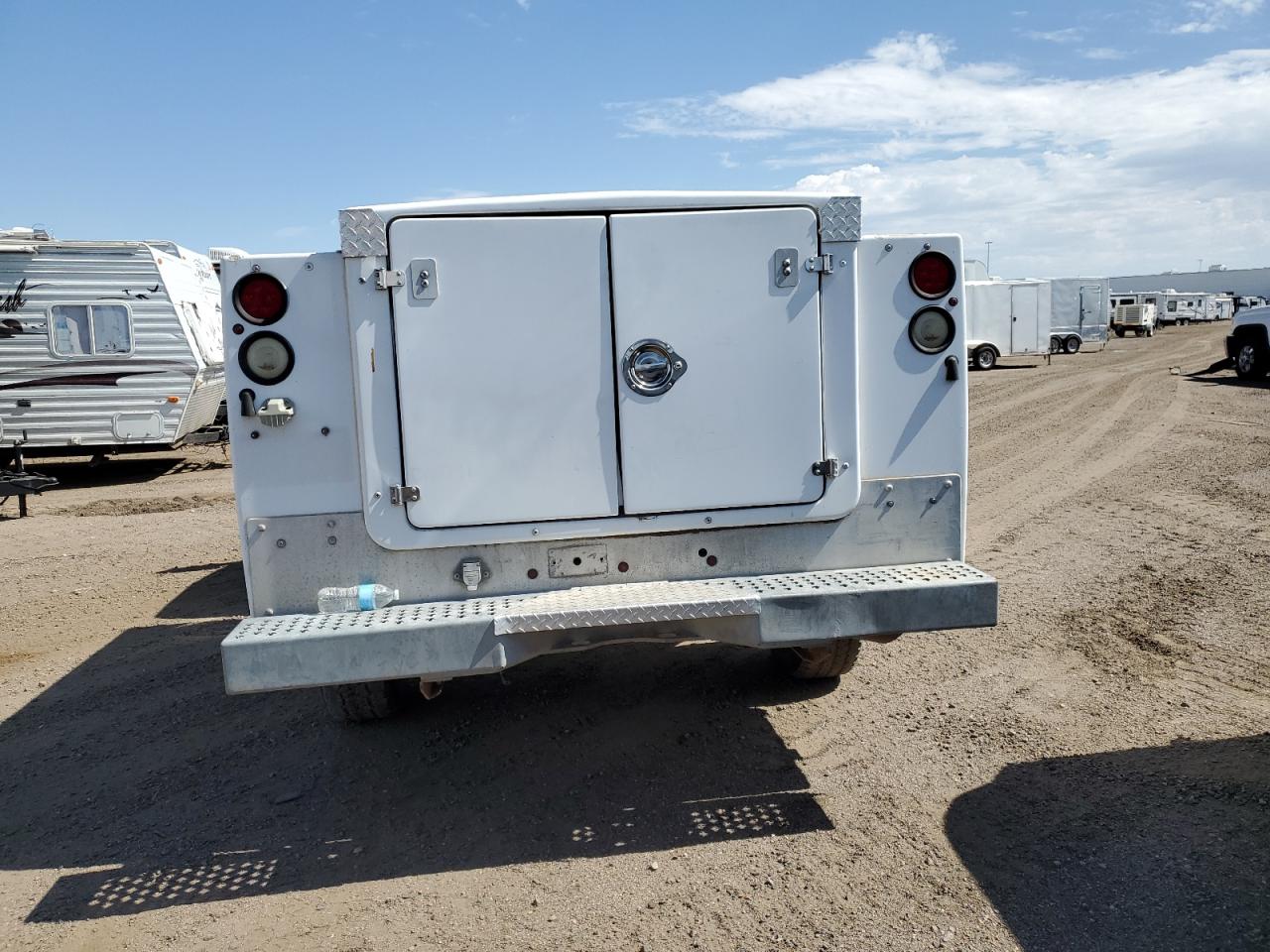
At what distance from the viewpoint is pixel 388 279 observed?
12.1 feet

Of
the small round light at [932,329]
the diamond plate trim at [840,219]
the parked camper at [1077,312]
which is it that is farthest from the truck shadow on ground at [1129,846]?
the parked camper at [1077,312]

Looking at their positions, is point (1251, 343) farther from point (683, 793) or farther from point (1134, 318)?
point (1134, 318)

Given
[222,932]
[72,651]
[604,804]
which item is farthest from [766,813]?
[72,651]

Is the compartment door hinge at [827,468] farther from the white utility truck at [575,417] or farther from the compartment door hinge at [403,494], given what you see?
the compartment door hinge at [403,494]

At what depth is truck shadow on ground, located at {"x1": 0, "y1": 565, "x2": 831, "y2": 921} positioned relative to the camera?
151 inches

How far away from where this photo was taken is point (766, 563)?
407cm

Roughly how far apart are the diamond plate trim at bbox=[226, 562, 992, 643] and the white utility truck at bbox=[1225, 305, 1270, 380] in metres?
21.9

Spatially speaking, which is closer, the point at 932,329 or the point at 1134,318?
the point at 932,329

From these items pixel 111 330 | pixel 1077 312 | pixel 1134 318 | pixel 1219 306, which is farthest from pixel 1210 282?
pixel 111 330

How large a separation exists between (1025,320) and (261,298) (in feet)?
113

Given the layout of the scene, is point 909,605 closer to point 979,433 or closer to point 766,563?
point 766,563

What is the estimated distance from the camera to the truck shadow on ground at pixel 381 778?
12.6 ft

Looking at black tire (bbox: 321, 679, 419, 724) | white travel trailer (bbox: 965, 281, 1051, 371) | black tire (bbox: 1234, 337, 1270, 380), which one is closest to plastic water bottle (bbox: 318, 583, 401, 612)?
black tire (bbox: 321, 679, 419, 724)

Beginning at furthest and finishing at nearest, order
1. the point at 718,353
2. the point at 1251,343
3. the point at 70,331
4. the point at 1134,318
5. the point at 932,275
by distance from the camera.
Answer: the point at 1134,318, the point at 1251,343, the point at 70,331, the point at 932,275, the point at 718,353
